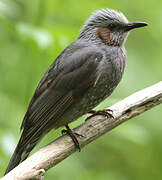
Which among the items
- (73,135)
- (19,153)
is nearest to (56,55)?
(73,135)

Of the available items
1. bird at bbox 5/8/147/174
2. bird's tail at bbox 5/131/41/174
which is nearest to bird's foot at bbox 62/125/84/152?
bird at bbox 5/8/147/174

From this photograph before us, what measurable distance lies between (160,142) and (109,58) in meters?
1.86

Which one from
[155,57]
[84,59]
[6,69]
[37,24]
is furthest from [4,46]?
[155,57]

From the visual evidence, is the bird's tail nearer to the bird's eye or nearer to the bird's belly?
the bird's belly

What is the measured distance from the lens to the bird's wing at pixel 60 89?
16.5ft

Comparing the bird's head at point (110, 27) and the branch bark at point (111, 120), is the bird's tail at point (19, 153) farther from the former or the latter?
the bird's head at point (110, 27)

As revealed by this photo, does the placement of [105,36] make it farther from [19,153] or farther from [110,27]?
[19,153]

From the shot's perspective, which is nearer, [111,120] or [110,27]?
[111,120]

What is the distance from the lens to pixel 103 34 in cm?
569

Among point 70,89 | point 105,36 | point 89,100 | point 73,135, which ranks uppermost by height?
point 105,36

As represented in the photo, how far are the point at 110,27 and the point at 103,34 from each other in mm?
129

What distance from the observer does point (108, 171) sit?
6680mm

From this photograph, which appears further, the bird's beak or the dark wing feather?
the bird's beak

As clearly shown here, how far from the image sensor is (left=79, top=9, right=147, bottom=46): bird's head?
5.64 meters
